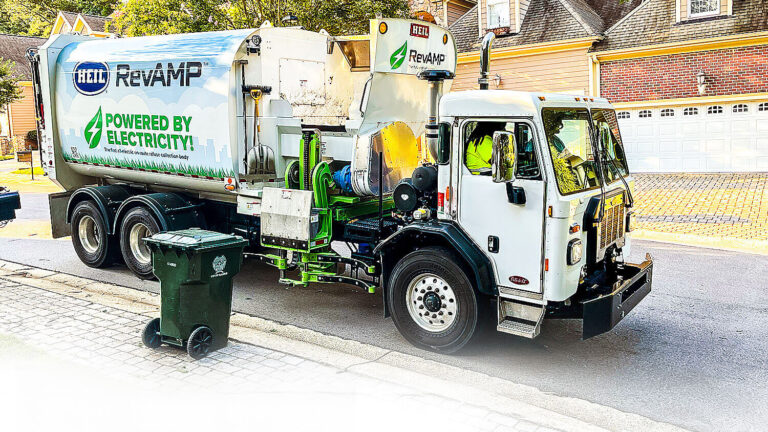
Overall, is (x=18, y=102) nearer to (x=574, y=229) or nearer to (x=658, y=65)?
(x=658, y=65)

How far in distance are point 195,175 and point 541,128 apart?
15.4 feet

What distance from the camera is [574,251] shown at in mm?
5828

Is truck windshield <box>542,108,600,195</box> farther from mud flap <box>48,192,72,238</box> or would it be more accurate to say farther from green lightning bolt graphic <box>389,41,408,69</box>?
mud flap <box>48,192,72,238</box>

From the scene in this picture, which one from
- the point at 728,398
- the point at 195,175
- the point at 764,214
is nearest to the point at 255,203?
the point at 195,175

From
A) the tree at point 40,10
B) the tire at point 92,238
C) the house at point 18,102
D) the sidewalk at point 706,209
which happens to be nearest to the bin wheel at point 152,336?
the tire at point 92,238

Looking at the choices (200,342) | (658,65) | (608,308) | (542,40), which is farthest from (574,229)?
(542,40)

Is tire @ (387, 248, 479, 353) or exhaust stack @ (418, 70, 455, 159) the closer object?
tire @ (387, 248, 479, 353)

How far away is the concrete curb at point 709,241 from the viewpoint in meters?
10.8

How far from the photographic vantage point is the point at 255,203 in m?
8.27

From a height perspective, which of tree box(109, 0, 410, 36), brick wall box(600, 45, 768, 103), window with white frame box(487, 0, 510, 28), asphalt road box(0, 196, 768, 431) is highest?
window with white frame box(487, 0, 510, 28)

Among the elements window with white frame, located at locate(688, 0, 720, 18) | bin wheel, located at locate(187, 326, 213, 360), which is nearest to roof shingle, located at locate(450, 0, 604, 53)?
window with white frame, located at locate(688, 0, 720, 18)

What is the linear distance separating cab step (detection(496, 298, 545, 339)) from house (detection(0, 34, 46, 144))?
3977cm

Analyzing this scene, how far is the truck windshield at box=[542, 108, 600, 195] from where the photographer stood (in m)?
5.85

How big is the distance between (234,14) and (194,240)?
1295 cm
